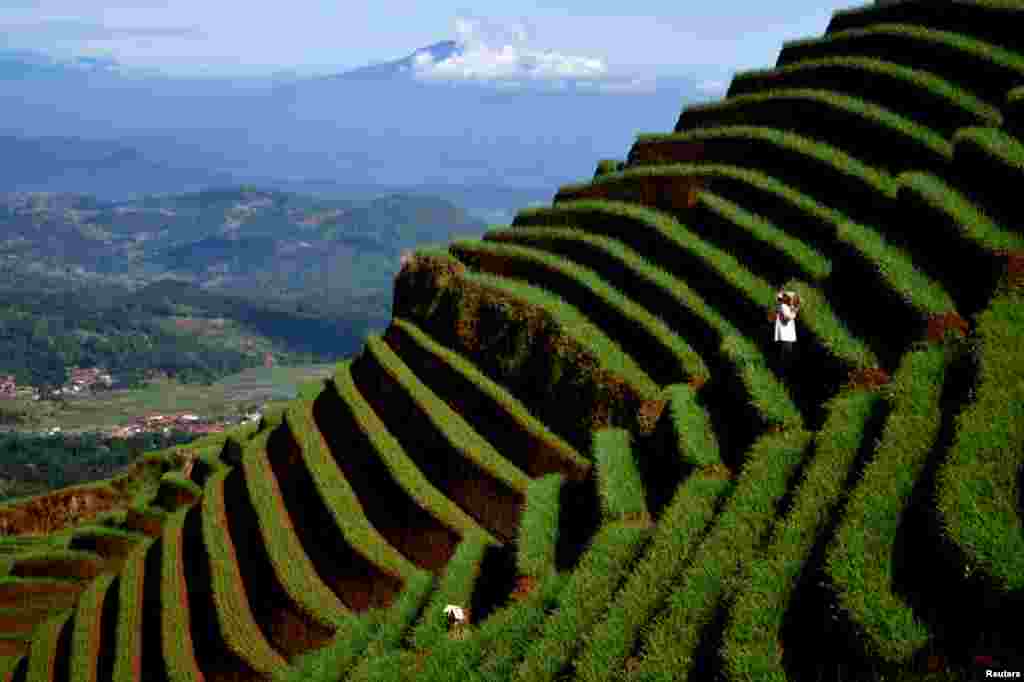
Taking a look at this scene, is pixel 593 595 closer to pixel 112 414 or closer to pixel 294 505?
pixel 294 505

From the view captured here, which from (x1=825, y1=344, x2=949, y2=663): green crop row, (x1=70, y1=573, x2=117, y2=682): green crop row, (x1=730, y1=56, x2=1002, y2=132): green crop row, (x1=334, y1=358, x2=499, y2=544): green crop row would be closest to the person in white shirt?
(x1=825, y1=344, x2=949, y2=663): green crop row

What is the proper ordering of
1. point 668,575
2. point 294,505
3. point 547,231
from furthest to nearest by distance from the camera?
point 547,231 → point 294,505 → point 668,575

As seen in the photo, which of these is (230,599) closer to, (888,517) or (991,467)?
(888,517)

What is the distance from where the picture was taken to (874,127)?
18500 mm

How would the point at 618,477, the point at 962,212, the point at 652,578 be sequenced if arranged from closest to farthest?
the point at 652,578 → the point at 962,212 → the point at 618,477

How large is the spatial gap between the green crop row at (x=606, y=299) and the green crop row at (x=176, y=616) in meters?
9.09

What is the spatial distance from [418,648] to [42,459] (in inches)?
3808

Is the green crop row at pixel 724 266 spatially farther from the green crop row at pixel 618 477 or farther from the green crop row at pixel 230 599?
the green crop row at pixel 230 599

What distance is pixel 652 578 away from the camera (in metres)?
→ 10.9

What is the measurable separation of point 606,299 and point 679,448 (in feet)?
18.9

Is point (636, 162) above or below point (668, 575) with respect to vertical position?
above

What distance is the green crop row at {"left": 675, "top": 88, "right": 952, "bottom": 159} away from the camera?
17.4 metres

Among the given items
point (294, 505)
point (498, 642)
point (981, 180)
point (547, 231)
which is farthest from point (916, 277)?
point (294, 505)

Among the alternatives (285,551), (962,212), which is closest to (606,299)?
(962,212)
